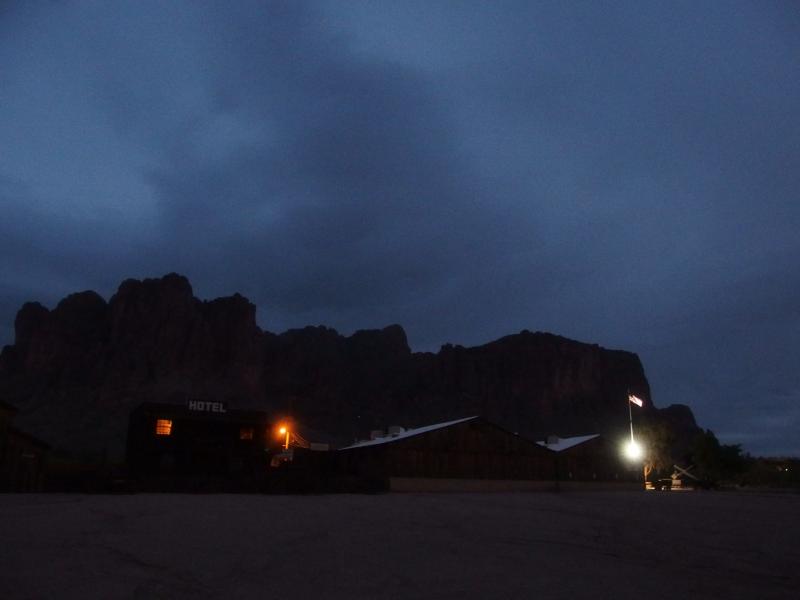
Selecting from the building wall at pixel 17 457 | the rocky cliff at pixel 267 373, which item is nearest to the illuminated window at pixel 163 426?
the building wall at pixel 17 457

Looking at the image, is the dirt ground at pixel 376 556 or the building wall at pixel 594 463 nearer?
the dirt ground at pixel 376 556

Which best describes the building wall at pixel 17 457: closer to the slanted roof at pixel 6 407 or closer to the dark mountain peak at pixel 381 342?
the slanted roof at pixel 6 407

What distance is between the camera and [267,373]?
146 m

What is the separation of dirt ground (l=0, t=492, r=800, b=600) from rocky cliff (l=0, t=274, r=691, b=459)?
74.4 metres

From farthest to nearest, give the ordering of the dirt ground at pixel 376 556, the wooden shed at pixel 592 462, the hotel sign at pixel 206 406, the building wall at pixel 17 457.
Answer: the hotel sign at pixel 206 406 → the wooden shed at pixel 592 462 → the building wall at pixel 17 457 → the dirt ground at pixel 376 556

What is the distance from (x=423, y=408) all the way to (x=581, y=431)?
37415mm

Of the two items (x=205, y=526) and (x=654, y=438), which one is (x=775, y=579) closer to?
(x=205, y=526)

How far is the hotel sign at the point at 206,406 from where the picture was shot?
5778 centimetres

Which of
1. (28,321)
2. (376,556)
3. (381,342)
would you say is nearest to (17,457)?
(376,556)

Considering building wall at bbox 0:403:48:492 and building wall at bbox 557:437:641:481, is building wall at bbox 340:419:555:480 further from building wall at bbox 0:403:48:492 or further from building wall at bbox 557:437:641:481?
building wall at bbox 0:403:48:492

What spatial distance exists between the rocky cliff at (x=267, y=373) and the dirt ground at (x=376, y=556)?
244 ft

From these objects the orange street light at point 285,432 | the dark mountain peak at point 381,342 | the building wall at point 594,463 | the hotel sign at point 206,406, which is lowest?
the building wall at point 594,463

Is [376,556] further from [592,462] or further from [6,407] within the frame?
[592,462]

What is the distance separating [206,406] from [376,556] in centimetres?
4952
